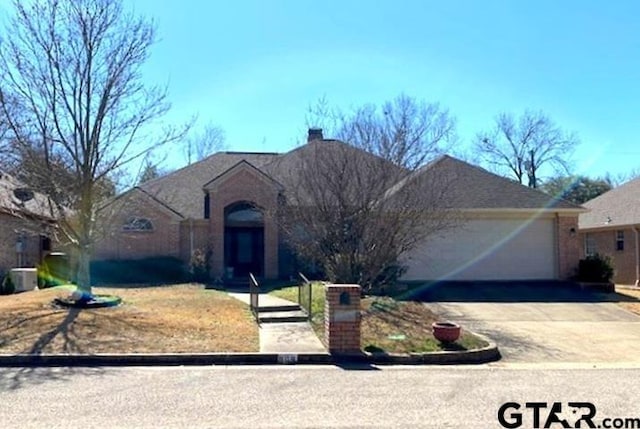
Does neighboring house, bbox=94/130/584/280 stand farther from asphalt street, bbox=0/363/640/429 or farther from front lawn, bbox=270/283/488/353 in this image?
asphalt street, bbox=0/363/640/429

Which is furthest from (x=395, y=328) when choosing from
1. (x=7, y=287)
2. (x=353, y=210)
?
(x=7, y=287)

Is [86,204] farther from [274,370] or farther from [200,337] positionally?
[274,370]

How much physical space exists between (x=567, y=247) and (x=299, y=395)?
17754 millimetres

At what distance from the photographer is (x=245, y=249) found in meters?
24.8

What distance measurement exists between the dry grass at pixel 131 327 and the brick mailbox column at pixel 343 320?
1.44 meters

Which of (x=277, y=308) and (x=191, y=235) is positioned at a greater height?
(x=191, y=235)

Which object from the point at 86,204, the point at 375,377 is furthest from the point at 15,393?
the point at 86,204

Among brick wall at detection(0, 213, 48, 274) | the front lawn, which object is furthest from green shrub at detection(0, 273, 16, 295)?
the front lawn

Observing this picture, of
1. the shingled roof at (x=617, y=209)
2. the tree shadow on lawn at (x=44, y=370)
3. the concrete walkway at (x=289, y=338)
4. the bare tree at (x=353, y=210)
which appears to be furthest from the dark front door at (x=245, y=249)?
the shingled roof at (x=617, y=209)

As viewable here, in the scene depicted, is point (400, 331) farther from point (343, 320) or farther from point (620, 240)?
point (620, 240)

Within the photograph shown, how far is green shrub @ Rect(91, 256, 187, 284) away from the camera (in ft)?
74.4

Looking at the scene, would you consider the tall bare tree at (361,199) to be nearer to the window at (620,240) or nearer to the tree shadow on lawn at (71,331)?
the tree shadow on lawn at (71,331)

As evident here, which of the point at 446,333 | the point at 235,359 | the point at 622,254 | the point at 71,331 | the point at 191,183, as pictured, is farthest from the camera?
the point at 622,254

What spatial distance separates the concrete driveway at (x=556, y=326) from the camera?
11.5 meters
